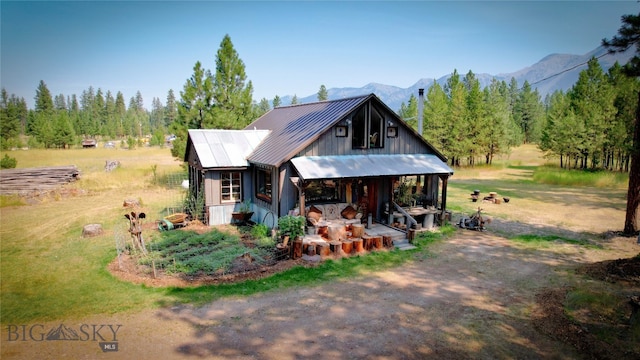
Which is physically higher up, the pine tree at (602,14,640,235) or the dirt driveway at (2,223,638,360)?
the pine tree at (602,14,640,235)

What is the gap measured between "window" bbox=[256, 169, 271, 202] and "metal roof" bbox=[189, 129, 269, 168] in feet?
2.57

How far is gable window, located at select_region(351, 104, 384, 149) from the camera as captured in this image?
575 inches

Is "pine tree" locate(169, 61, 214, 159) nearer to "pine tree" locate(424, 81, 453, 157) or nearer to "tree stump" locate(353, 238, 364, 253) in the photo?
"tree stump" locate(353, 238, 364, 253)

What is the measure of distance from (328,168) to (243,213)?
15.5 ft

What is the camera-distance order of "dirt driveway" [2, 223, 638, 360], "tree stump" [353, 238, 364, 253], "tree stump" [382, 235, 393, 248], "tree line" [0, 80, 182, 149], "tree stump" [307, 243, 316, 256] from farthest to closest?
"tree line" [0, 80, 182, 149] → "tree stump" [382, 235, 393, 248] → "tree stump" [353, 238, 364, 253] → "tree stump" [307, 243, 316, 256] → "dirt driveway" [2, 223, 638, 360]

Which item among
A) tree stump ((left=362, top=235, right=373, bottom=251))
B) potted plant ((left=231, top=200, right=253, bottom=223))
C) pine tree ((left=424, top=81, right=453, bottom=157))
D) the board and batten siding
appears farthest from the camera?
pine tree ((left=424, top=81, right=453, bottom=157))

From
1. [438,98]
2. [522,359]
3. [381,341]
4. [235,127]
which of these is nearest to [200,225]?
[235,127]

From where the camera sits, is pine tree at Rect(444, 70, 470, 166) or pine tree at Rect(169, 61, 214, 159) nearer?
pine tree at Rect(169, 61, 214, 159)

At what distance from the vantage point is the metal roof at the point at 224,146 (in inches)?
608

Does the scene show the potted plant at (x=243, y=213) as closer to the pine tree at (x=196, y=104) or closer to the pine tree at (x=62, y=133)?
the pine tree at (x=196, y=104)

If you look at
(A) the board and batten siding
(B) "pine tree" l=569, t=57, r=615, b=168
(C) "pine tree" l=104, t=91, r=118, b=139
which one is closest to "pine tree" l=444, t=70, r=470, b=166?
(B) "pine tree" l=569, t=57, r=615, b=168

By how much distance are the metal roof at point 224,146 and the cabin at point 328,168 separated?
4 centimetres

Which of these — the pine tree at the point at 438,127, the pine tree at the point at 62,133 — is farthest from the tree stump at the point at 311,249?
the pine tree at the point at 62,133

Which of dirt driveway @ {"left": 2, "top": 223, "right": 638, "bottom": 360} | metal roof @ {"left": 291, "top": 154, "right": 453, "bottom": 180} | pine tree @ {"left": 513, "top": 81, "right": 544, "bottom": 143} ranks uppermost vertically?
pine tree @ {"left": 513, "top": 81, "right": 544, "bottom": 143}
